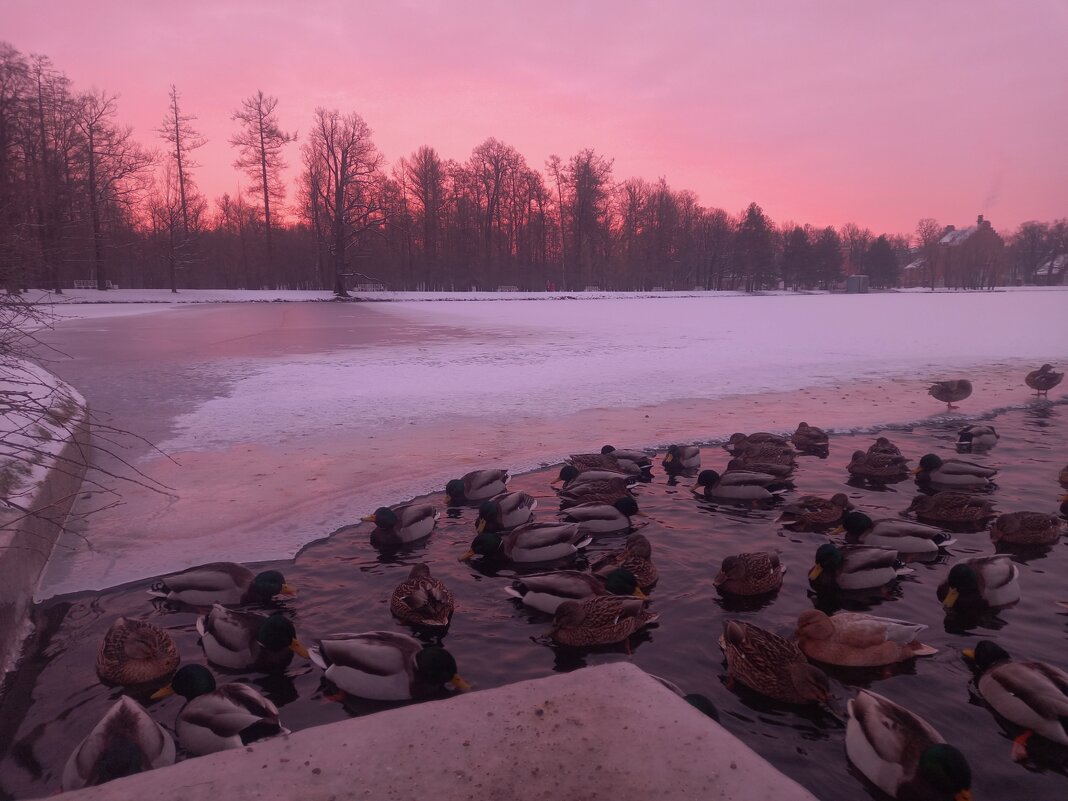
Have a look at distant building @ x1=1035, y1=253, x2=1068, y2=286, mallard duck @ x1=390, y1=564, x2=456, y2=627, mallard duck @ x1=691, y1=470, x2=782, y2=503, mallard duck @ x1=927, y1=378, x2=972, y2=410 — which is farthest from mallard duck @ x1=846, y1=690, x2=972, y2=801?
distant building @ x1=1035, y1=253, x2=1068, y2=286

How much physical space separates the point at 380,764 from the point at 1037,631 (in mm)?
4488

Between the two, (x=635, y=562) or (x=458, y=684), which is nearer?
(x=458, y=684)

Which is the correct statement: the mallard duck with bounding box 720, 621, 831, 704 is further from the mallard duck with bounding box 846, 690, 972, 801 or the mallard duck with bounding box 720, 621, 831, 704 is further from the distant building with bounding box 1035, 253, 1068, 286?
the distant building with bounding box 1035, 253, 1068, 286

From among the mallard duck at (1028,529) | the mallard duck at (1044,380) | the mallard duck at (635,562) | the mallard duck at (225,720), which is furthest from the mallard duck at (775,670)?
the mallard duck at (1044,380)

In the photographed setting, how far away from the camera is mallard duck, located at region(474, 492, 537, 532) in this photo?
621cm

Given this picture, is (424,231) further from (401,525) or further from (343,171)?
(401,525)

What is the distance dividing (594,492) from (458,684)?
3334 millimetres

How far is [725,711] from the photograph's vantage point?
3.72m

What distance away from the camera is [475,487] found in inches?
280

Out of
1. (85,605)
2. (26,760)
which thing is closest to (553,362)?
(85,605)

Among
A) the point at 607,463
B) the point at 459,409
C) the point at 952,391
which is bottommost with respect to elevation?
the point at 607,463

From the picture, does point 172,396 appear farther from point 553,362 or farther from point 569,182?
point 569,182

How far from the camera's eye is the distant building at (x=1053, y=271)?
11938 centimetres

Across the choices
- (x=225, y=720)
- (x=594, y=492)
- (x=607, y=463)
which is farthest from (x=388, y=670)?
(x=607, y=463)
